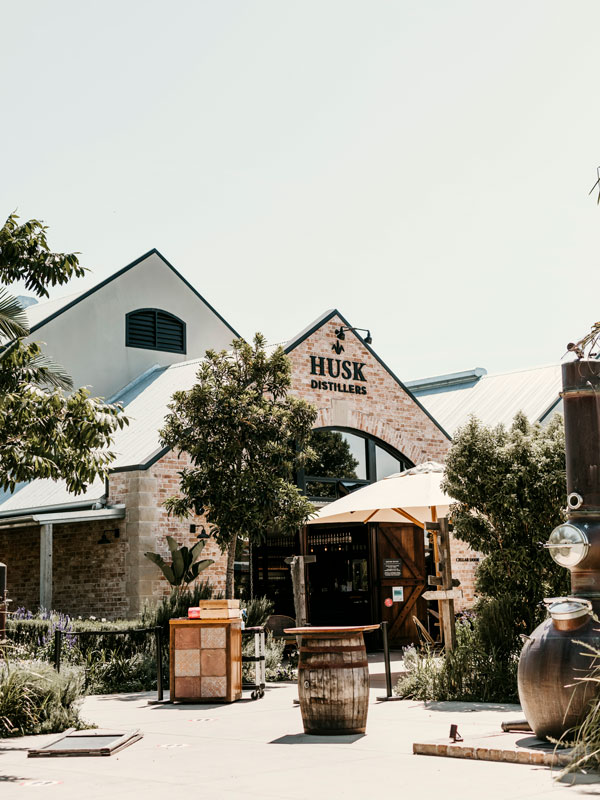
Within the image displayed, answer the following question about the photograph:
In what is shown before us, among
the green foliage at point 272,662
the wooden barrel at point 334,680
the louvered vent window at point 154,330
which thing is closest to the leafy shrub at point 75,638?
the green foliage at point 272,662

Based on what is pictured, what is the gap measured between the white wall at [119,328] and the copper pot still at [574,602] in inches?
571

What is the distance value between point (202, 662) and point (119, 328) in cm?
1197

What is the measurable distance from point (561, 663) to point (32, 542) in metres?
12.6

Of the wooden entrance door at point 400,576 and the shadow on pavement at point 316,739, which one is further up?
the wooden entrance door at point 400,576

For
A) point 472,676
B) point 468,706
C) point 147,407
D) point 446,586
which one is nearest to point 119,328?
point 147,407

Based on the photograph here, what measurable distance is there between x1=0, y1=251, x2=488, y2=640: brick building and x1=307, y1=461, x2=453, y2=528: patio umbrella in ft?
9.89

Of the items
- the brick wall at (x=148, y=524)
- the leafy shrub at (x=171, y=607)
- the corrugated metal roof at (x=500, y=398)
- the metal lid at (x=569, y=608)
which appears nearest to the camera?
the metal lid at (x=569, y=608)

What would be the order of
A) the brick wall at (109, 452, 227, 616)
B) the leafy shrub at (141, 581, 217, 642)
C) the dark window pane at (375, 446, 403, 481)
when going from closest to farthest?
1. the leafy shrub at (141, 581, 217, 642)
2. the brick wall at (109, 452, 227, 616)
3. the dark window pane at (375, 446, 403, 481)

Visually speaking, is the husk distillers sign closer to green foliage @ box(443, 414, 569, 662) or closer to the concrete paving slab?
green foliage @ box(443, 414, 569, 662)

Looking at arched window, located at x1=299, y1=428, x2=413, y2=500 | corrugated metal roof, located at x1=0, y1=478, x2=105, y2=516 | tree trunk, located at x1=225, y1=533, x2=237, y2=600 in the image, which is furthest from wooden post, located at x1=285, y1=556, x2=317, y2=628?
arched window, located at x1=299, y1=428, x2=413, y2=500

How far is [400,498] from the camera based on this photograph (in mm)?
13195

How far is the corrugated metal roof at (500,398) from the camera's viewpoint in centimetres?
2562

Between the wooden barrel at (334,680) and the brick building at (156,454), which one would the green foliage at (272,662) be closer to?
the brick building at (156,454)

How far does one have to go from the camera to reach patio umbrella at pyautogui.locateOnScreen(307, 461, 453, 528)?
1303cm
